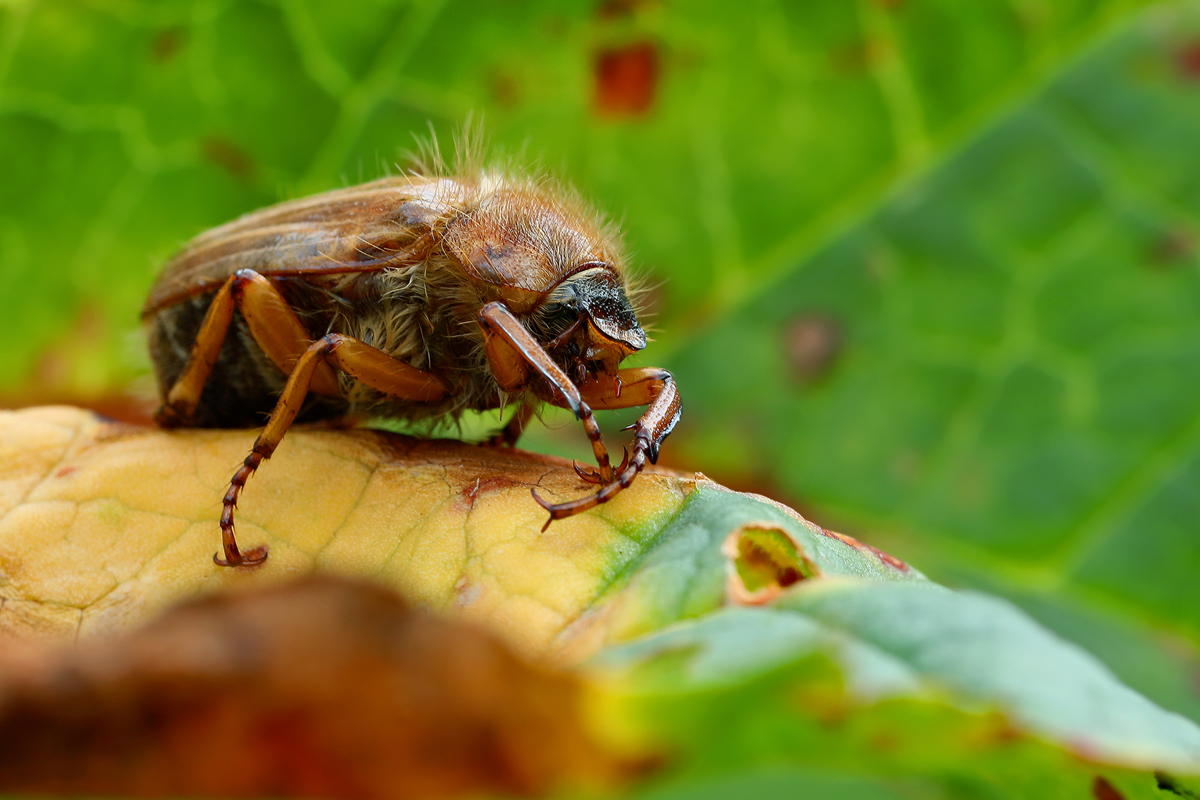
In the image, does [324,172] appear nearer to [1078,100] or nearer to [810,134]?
[810,134]

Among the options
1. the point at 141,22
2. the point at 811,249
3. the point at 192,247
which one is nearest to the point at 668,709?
the point at 192,247

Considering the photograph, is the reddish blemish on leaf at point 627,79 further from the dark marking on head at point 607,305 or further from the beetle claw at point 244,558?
the beetle claw at point 244,558

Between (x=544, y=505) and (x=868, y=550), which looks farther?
(x=868, y=550)

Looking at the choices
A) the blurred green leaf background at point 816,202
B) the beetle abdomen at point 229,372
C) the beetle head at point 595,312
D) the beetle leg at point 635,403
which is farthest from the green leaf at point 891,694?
the blurred green leaf background at point 816,202

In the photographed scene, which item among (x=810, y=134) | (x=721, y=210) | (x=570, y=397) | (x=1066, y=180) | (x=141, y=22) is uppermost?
(x=1066, y=180)

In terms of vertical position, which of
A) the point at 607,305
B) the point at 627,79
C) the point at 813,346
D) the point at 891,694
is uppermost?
the point at 627,79

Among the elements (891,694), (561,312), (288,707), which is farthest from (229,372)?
(891,694)

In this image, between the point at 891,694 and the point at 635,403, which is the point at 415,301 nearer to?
the point at 635,403
